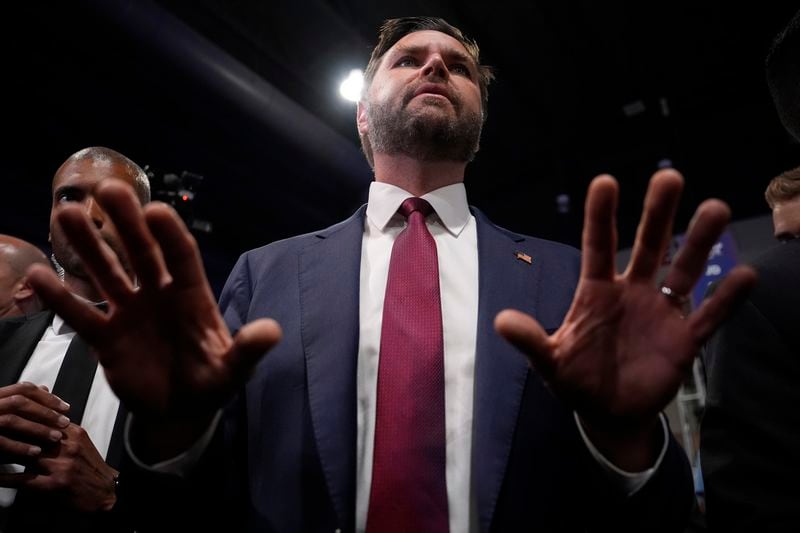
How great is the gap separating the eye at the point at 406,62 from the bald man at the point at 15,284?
5.43 feet

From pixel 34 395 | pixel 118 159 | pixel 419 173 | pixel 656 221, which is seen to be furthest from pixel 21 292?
pixel 656 221

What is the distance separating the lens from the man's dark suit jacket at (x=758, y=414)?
0.93 meters

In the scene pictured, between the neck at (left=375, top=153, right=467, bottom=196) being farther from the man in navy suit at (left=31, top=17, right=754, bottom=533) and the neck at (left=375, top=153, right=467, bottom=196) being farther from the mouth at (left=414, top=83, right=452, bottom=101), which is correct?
the mouth at (left=414, top=83, right=452, bottom=101)

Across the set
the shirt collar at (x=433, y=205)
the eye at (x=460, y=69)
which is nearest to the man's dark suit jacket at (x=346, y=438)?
the shirt collar at (x=433, y=205)

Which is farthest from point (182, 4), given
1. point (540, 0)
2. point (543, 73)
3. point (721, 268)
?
point (721, 268)

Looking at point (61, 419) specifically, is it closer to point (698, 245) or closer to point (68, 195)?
point (68, 195)

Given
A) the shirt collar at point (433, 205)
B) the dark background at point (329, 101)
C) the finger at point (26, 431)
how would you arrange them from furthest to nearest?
1. the dark background at point (329, 101)
2. the shirt collar at point (433, 205)
3. the finger at point (26, 431)

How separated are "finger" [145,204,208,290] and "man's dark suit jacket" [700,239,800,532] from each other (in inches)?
36.2

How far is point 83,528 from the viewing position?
1.32 metres

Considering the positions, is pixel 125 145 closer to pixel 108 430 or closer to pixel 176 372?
pixel 108 430

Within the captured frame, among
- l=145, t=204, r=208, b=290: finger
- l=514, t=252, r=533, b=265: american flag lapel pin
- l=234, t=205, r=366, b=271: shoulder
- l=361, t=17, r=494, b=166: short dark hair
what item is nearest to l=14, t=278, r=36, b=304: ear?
l=234, t=205, r=366, b=271: shoulder

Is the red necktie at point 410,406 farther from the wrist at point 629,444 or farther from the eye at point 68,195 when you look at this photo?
the eye at point 68,195

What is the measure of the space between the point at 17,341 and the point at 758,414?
73.7 inches

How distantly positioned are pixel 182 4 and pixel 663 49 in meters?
3.71
